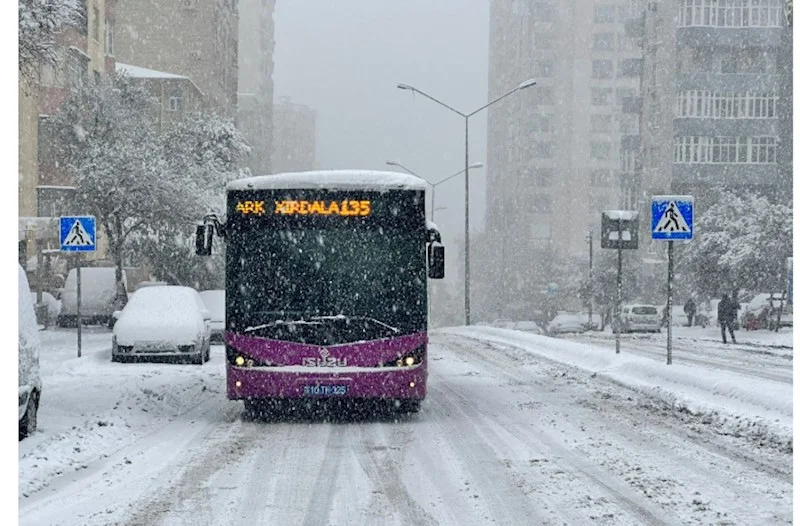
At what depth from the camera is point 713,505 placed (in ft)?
27.7

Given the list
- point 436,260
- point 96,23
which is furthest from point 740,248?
point 436,260

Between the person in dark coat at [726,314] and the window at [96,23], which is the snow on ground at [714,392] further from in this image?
the window at [96,23]

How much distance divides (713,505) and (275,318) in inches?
247

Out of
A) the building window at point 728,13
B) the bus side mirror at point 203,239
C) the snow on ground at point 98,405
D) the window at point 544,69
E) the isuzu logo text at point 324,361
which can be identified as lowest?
the snow on ground at point 98,405

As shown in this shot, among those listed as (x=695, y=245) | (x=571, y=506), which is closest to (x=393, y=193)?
(x=571, y=506)

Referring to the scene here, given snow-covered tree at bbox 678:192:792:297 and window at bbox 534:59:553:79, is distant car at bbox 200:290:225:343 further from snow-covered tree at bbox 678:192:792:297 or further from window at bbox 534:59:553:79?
window at bbox 534:59:553:79

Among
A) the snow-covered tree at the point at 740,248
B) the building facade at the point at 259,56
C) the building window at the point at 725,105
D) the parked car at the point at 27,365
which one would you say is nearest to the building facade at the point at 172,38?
the building window at the point at 725,105

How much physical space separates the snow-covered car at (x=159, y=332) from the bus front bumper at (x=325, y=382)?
10.1m

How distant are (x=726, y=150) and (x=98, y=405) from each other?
228 ft

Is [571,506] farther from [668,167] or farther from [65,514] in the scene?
[668,167]

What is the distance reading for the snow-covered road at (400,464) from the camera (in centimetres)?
822

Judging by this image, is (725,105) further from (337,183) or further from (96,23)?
(337,183)

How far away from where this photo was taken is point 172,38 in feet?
333

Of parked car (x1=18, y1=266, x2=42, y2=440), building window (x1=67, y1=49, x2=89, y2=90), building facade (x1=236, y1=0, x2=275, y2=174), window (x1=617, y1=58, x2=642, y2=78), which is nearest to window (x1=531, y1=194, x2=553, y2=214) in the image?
window (x1=617, y1=58, x2=642, y2=78)
